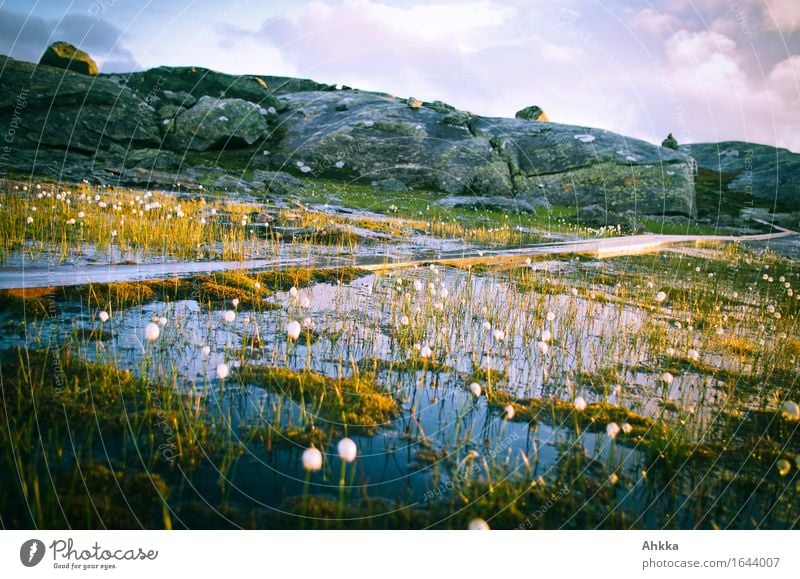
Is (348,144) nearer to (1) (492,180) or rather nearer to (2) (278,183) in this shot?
(1) (492,180)

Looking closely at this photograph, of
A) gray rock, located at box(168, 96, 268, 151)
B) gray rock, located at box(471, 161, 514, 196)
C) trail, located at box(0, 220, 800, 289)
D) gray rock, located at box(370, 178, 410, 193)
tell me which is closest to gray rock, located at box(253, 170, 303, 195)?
gray rock, located at box(370, 178, 410, 193)

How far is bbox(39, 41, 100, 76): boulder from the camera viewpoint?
39312 mm

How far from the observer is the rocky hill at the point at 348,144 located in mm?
32969

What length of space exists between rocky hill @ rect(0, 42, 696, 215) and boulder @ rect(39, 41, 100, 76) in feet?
3.97

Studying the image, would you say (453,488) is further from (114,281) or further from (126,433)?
(114,281)

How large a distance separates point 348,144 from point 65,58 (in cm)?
2583

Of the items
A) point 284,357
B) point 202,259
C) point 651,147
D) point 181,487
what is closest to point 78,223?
point 202,259

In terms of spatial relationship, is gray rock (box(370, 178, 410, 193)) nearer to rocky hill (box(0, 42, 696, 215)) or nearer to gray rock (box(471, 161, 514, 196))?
rocky hill (box(0, 42, 696, 215))

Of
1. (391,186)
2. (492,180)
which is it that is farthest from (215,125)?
(492,180)

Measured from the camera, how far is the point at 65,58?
132ft

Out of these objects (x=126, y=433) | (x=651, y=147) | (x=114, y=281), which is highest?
(x=651, y=147)

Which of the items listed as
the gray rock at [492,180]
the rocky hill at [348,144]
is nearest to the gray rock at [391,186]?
the rocky hill at [348,144]

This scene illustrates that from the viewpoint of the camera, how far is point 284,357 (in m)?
5.25
